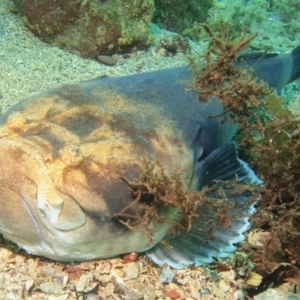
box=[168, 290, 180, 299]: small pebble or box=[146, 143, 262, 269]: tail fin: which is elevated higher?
box=[146, 143, 262, 269]: tail fin

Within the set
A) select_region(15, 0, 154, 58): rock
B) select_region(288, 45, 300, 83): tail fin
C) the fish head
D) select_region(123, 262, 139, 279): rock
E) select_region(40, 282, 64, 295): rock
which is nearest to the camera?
the fish head

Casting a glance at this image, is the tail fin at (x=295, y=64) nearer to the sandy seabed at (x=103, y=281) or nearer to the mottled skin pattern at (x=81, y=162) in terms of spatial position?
the mottled skin pattern at (x=81, y=162)

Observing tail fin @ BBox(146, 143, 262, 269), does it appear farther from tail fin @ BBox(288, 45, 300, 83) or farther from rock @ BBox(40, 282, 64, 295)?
tail fin @ BBox(288, 45, 300, 83)

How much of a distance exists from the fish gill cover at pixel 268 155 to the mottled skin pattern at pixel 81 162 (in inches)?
20.0

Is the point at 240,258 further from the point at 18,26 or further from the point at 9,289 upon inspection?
the point at 18,26

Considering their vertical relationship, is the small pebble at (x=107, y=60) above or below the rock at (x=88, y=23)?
below

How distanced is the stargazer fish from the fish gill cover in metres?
0.23

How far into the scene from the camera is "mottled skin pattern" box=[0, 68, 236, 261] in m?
2.35

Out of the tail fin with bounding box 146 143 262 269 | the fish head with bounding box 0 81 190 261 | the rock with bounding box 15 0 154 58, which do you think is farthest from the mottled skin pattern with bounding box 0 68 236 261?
the rock with bounding box 15 0 154 58

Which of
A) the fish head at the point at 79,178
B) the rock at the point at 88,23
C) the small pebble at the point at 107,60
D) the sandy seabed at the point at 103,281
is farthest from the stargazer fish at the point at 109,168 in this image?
the rock at the point at 88,23

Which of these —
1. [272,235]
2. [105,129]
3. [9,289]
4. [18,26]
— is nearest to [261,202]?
[272,235]

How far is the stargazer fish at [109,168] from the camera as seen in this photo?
238 centimetres

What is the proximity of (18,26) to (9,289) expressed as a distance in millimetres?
5027

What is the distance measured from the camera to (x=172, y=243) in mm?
3158
